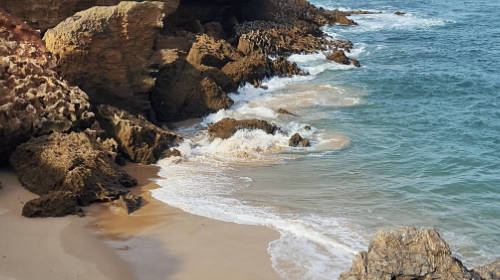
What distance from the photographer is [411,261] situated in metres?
5.41

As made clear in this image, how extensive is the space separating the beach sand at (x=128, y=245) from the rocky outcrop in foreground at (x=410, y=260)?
177cm

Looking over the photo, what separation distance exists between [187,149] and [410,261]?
307 inches

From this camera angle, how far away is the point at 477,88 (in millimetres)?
18969

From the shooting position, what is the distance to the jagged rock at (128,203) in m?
8.91

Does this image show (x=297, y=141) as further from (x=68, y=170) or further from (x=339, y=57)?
(x=339, y=57)

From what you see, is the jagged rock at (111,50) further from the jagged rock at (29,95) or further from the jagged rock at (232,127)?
the jagged rock at (232,127)

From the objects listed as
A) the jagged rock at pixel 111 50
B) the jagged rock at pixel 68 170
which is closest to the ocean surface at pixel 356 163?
the jagged rock at pixel 68 170

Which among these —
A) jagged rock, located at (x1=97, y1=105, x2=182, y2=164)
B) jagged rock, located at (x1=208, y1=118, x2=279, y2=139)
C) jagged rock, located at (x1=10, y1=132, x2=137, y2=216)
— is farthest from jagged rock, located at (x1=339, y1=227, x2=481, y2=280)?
jagged rock, located at (x1=208, y1=118, x2=279, y2=139)

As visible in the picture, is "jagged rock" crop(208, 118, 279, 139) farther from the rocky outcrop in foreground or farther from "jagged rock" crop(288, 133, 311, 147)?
the rocky outcrop in foreground

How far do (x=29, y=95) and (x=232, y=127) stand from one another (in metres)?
4.96

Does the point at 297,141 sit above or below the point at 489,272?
below

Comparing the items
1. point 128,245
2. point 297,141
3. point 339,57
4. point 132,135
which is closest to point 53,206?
point 128,245

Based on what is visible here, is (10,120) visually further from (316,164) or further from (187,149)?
(316,164)

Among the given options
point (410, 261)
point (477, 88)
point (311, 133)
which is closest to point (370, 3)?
point (477, 88)
